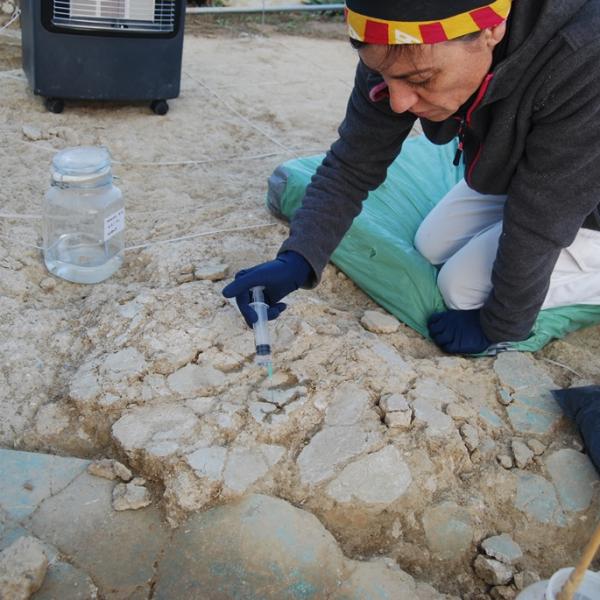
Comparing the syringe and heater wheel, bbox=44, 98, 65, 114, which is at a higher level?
the syringe

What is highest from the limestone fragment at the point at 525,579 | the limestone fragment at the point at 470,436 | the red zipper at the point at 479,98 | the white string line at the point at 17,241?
the red zipper at the point at 479,98

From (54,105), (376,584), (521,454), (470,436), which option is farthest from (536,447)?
(54,105)

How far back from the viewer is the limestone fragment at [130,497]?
55.2 inches

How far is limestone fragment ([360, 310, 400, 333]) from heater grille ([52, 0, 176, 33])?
4.90 ft

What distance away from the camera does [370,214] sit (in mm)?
2193

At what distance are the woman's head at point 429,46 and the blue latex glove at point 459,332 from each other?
2.09 ft

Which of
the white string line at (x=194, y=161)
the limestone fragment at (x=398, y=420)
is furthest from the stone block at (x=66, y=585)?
the white string line at (x=194, y=161)

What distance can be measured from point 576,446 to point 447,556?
442mm

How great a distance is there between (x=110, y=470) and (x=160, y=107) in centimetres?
192

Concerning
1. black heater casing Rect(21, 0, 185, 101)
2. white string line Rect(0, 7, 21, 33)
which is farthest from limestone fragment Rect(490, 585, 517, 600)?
white string line Rect(0, 7, 21, 33)

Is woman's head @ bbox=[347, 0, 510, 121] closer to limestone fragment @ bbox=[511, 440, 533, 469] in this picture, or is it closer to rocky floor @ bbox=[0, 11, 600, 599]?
rocky floor @ bbox=[0, 11, 600, 599]

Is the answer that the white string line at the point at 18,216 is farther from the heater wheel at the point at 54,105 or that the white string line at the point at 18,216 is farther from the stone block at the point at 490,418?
the stone block at the point at 490,418

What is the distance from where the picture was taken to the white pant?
193 cm

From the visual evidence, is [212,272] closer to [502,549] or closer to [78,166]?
[78,166]
